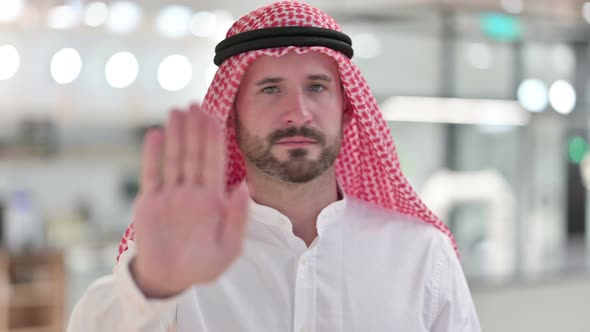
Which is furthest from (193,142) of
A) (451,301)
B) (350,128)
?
(350,128)

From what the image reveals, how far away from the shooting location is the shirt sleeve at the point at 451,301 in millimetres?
1530

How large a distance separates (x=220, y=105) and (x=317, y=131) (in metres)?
0.25

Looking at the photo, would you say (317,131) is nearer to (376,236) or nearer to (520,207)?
(376,236)

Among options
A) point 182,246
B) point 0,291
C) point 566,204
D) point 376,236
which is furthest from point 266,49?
point 566,204

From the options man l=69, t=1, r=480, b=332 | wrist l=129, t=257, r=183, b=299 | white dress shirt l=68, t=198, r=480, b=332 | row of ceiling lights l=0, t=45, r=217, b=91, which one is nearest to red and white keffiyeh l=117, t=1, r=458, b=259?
man l=69, t=1, r=480, b=332

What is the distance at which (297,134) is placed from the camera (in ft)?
4.64

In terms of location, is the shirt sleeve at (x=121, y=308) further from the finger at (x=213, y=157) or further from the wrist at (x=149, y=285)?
the finger at (x=213, y=157)

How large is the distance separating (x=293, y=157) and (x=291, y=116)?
8 cm

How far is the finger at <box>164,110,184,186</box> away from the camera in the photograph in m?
0.89

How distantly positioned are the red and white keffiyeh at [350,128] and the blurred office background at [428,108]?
97.4 inches

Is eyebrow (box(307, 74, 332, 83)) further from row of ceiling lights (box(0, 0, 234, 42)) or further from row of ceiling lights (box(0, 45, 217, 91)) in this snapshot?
row of ceiling lights (box(0, 45, 217, 91))

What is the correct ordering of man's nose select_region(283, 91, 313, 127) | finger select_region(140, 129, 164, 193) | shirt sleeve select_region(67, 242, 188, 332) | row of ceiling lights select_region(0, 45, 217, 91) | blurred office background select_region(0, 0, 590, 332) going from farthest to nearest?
row of ceiling lights select_region(0, 45, 217, 91)
blurred office background select_region(0, 0, 590, 332)
man's nose select_region(283, 91, 313, 127)
shirt sleeve select_region(67, 242, 188, 332)
finger select_region(140, 129, 164, 193)

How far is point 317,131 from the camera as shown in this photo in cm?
144

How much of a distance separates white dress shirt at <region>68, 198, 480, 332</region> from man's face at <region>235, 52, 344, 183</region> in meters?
0.14
